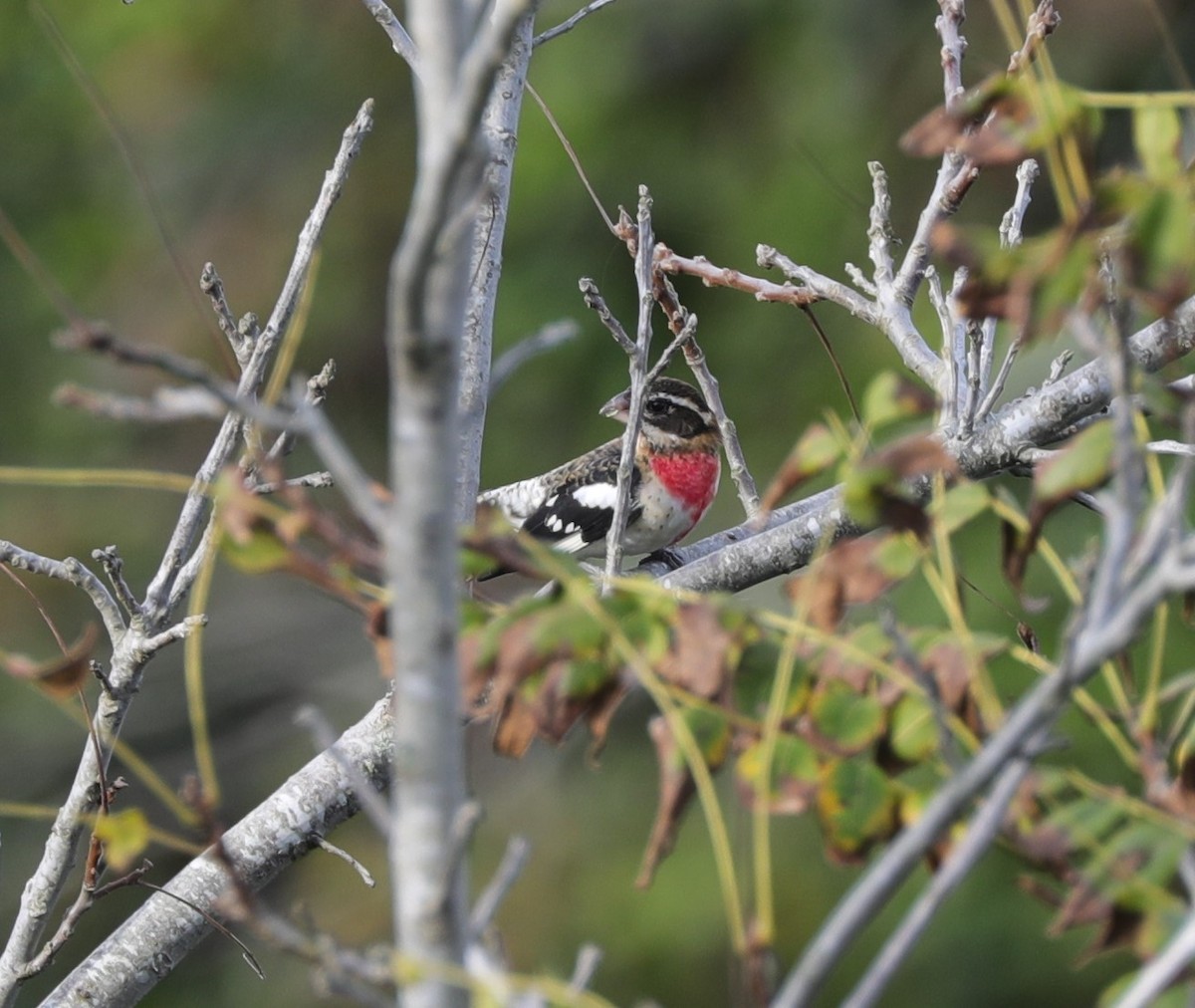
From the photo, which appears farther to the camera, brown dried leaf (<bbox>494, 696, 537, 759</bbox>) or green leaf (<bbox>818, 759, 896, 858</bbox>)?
brown dried leaf (<bbox>494, 696, 537, 759</bbox>)

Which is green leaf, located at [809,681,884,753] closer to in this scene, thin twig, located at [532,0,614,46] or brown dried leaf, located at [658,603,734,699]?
brown dried leaf, located at [658,603,734,699]

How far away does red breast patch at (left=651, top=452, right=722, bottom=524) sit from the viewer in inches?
212

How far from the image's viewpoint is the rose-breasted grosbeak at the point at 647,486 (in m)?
5.27

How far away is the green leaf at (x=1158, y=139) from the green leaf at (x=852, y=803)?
0.61m

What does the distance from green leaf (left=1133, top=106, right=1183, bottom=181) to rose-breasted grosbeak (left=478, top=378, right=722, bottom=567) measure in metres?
3.86

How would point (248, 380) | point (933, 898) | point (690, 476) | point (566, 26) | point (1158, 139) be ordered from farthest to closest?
point (690, 476) → point (566, 26) → point (248, 380) → point (1158, 139) → point (933, 898)

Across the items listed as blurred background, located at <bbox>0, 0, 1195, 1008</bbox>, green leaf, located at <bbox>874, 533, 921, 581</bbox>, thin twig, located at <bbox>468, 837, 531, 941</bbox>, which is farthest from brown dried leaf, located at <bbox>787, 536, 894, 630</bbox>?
blurred background, located at <bbox>0, 0, 1195, 1008</bbox>

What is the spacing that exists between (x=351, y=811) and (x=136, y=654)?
25.9 inches

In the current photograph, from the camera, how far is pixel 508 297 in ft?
32.4

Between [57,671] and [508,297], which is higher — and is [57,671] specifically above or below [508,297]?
below

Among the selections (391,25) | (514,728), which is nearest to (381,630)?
(514,728)

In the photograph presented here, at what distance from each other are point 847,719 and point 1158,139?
614 millimetres

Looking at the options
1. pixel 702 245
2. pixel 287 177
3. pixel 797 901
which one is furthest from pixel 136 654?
pixel 287 177

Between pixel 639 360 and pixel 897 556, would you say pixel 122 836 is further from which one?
pixel 639 360
